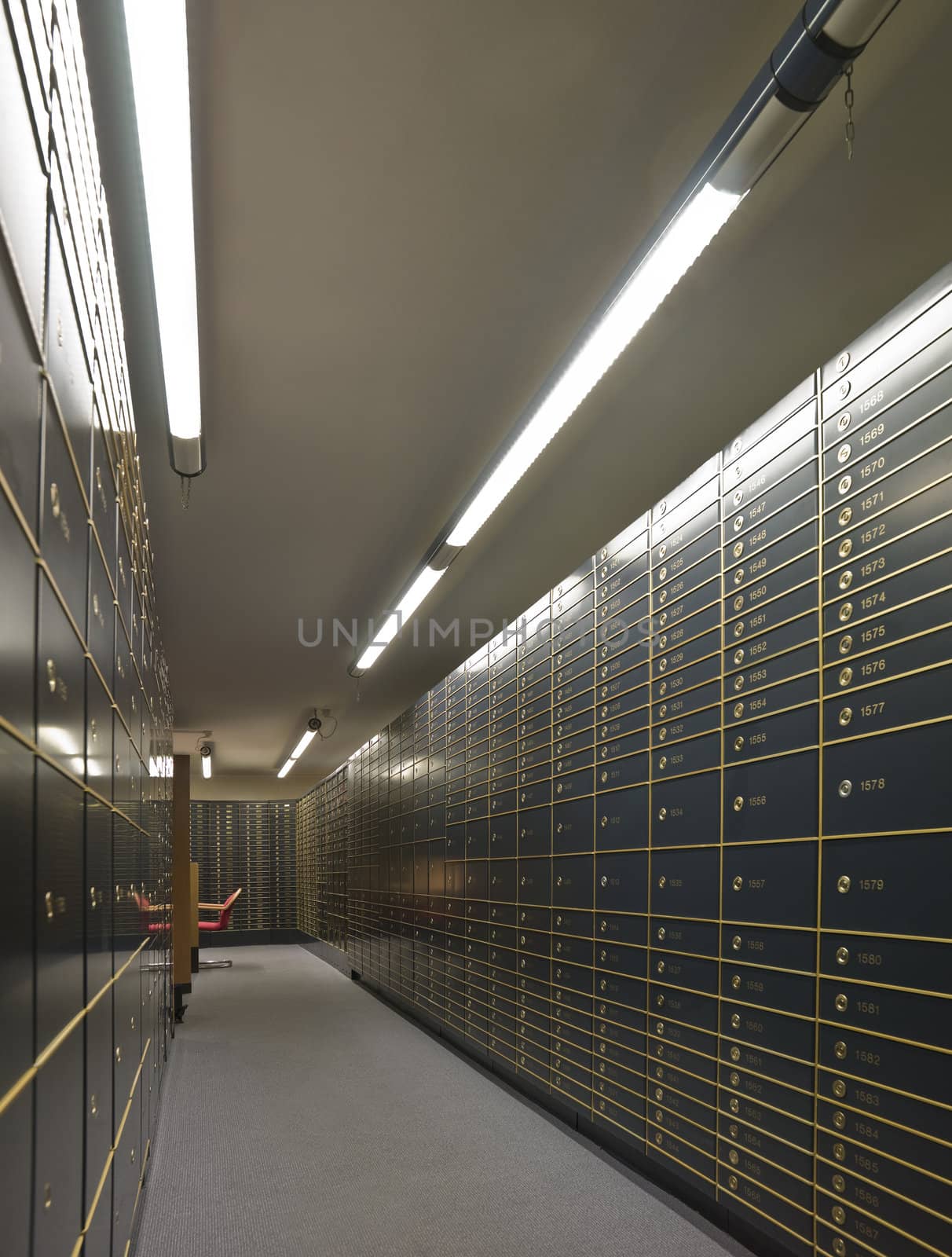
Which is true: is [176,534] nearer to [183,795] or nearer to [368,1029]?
[368,1029]

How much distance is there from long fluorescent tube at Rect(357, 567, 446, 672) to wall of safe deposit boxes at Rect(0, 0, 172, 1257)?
251cm

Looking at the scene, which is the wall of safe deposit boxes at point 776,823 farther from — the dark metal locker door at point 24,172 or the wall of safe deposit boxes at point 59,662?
the dark metal locker door at point 24,172

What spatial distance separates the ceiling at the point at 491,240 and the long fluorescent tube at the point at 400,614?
0.35 metres

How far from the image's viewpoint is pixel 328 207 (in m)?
2.19

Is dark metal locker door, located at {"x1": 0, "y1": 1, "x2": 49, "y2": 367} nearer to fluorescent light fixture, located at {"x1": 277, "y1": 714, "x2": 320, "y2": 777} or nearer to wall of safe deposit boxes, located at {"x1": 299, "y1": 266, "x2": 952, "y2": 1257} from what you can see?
wall of safe deposit boxes, located at {"x1": 299, "y1": 266, "x2": 952, "y2": 1257}

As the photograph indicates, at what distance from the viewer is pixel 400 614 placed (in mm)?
5395

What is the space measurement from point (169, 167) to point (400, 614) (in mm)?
3700

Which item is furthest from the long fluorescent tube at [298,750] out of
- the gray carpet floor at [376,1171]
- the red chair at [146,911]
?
the red chair at [146,911]

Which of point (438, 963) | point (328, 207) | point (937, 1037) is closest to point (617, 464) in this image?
point (328, 207)

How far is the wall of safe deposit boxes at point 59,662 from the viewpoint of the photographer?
2.86ft

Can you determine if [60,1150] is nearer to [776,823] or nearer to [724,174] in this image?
[776,823]

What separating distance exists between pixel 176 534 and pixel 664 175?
2.90 metres

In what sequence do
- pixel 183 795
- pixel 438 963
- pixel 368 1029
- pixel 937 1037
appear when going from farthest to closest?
pixel 183 795
pixel 368 1029
pixel 438 963
pixel 937 1037

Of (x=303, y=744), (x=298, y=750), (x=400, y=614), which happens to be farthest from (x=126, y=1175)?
(x=298, y=750)
